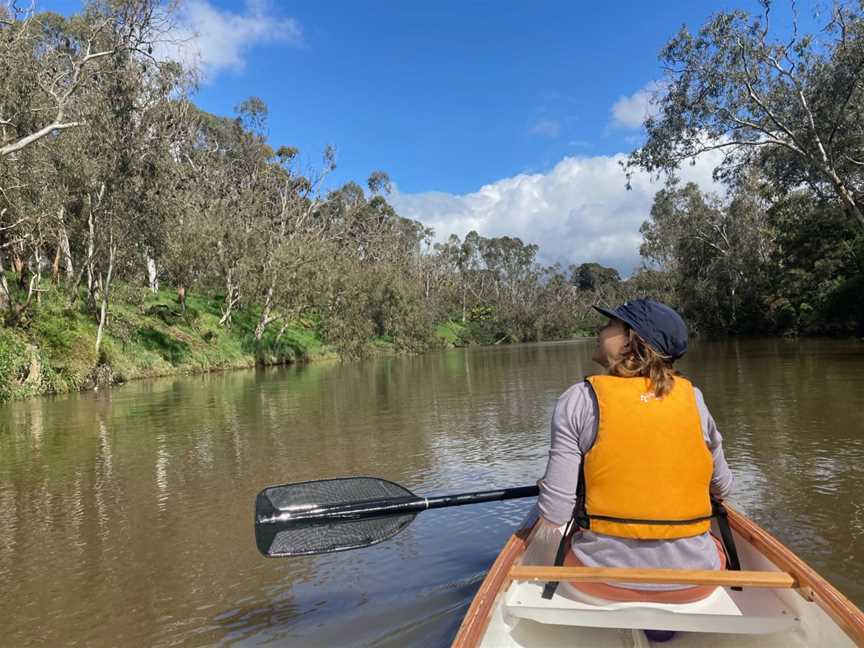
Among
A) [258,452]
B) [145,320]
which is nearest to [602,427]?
[258,452]

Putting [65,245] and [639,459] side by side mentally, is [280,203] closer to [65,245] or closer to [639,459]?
[65,245]

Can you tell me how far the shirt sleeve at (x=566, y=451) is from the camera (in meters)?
2.54

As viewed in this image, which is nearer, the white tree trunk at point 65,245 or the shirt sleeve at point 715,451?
the shirt sleeve at point 715,451

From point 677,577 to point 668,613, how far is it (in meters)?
0.14

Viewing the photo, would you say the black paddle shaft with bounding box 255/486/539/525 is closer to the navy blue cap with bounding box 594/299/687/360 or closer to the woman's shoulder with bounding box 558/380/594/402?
the woman's shoulder with bounding box 558/380/594/402

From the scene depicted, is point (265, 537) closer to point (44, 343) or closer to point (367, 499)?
point (367, 499)

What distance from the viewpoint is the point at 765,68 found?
17.5 meters

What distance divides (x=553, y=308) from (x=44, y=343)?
5678cm

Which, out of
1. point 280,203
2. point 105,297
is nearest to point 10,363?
point 105,297

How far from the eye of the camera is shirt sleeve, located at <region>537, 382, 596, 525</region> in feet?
8.33

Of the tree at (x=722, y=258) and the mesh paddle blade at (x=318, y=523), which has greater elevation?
the tree at (x=722, y=258)

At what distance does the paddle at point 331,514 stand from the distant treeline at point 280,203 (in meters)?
13.9

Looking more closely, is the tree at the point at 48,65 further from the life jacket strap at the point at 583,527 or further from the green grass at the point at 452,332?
the green grass at the point at 452,332

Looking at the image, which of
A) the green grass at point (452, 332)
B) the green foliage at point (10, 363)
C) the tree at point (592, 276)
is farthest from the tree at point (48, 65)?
the tree at point (592, 276)
